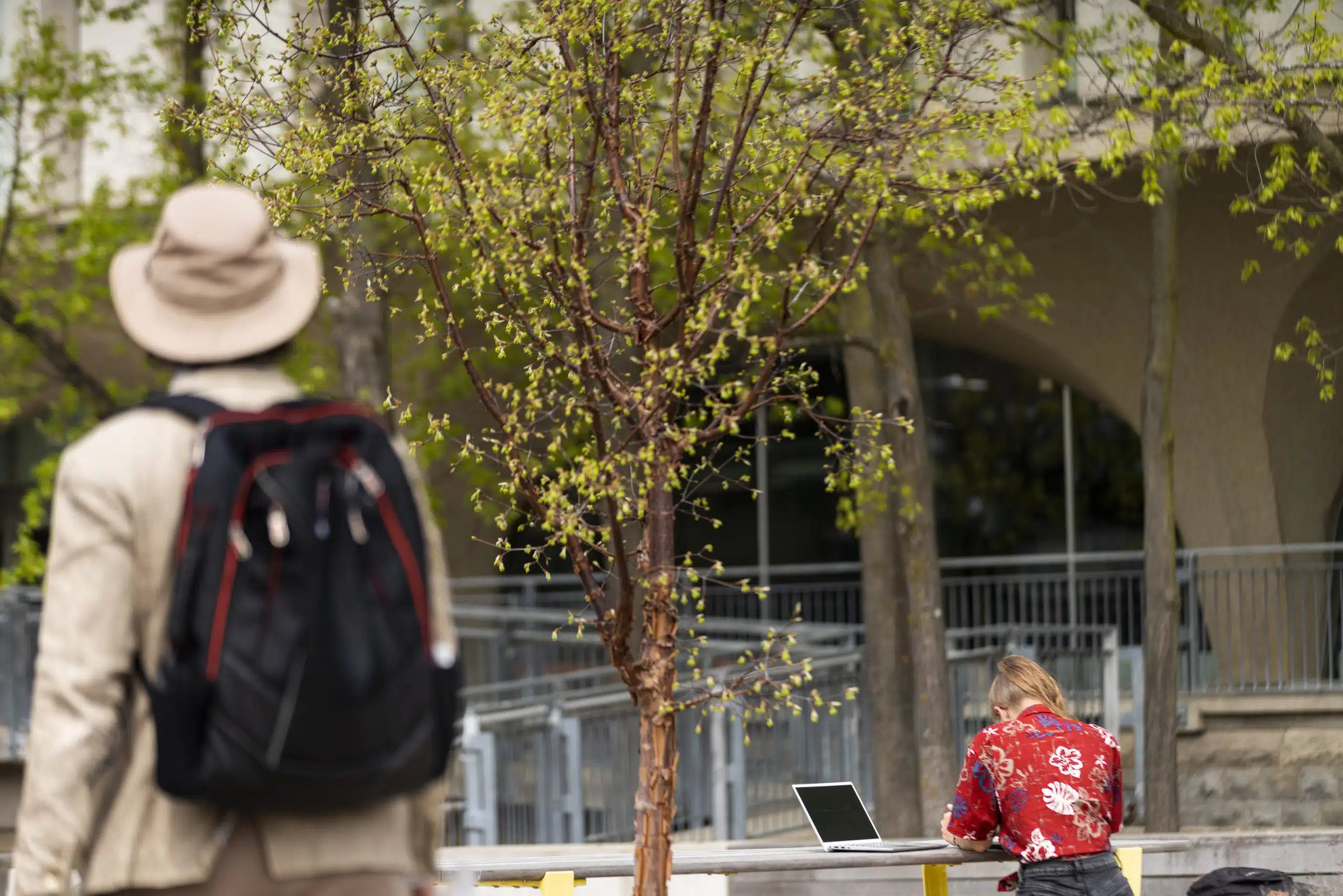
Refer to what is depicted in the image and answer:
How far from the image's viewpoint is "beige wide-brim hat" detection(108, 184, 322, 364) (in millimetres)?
2850

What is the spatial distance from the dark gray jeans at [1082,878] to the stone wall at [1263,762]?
729 cm

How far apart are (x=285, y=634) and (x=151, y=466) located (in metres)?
0.35

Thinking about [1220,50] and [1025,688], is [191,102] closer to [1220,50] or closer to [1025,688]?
[1220,50]

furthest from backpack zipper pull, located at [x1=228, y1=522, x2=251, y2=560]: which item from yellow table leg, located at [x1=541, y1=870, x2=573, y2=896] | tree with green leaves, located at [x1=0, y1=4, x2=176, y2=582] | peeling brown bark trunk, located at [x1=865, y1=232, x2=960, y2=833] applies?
tree with green leaves, located at [x1=0, y1=4, x2=176, y2=582]

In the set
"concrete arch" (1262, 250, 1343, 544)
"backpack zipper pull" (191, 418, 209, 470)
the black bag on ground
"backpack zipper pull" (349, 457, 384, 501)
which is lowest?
the black bag on ground

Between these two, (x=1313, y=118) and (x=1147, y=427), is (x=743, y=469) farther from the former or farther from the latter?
(x=1313, y=118)

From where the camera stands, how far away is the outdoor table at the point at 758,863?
20.9 ft

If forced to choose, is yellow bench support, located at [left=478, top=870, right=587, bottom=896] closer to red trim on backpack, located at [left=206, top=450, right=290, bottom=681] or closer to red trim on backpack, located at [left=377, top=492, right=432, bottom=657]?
red trim on backpack, located at [left=377, top=492, right=432, bottom=657]

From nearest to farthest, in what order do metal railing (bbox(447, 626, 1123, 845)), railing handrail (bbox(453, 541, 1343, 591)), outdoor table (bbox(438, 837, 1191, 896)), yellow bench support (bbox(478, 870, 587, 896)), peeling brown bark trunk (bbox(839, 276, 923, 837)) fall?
outdoor table (bbox(438, 837, 1191, 896))
yellow bench support (bbox(478, 870, 587, 896))
metal railing (bbox(447, 626, 1123, 845))
peeling brown bark trunk (bbox(839, 276, 923, 837))
railing handrail (bbox(453, 541, 1343, 591))

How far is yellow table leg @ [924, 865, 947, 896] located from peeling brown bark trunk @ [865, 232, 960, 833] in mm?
4299

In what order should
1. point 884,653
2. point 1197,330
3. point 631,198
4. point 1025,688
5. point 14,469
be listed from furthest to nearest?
point 14,469 → point 1197,330 → point 884,653 → point 631,198 → point 1025,688

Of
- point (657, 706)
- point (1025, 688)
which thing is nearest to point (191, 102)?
point (657, 706)

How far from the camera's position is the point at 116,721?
265cm

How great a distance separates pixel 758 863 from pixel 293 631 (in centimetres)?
438
